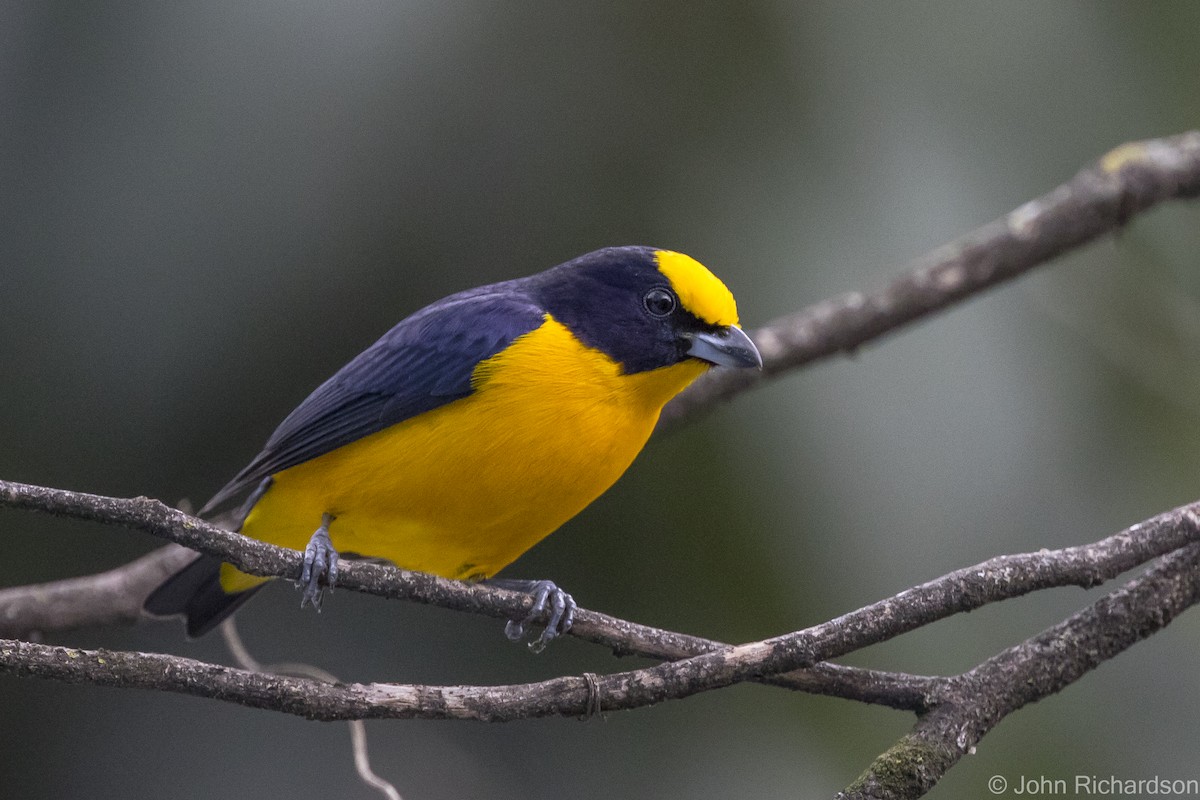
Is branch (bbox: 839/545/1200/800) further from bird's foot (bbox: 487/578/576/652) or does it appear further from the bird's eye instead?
the bird's eye

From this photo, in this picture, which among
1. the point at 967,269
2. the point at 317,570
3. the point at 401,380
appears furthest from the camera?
the point at 967,269

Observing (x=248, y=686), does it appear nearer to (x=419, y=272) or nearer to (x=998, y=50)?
(x=419, y=272)

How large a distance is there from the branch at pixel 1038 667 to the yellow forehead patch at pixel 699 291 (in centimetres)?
134

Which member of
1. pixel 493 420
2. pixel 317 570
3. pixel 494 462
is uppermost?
pixel 493 420

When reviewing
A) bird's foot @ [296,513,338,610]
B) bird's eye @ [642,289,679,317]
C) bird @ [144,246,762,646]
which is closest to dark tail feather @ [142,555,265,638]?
bird @ [144,246,762,646]

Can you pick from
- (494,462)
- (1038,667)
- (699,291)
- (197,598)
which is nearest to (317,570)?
(494,462)

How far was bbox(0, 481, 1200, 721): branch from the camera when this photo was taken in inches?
83.7

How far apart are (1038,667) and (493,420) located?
1.53 m

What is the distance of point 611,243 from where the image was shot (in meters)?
5.52

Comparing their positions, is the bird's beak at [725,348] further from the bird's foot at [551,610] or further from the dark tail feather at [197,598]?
the dark tail feather at [197,598]

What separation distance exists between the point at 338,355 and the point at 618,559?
4.90 ft

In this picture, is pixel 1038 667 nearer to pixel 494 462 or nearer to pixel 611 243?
pixel 494 462

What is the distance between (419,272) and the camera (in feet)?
17.0

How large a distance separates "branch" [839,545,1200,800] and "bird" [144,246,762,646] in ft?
3.21
